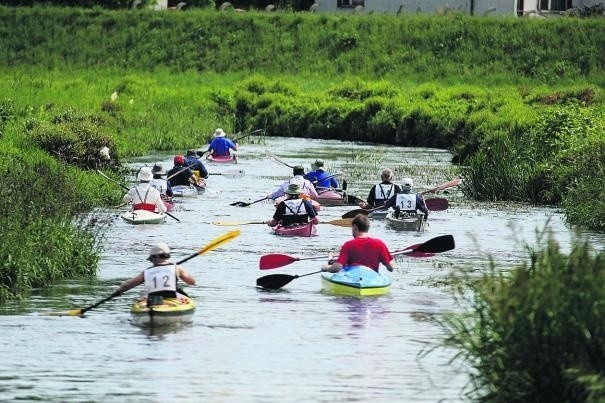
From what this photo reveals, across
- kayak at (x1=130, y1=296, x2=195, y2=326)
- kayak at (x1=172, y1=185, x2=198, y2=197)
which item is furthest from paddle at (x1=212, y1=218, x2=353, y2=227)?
kayak at (x1=130, y1=296, x2=195, y2=326)

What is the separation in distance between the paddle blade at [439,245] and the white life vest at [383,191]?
8.41 meters

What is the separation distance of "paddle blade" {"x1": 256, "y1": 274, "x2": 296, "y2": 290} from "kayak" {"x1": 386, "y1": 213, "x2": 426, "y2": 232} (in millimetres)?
7552

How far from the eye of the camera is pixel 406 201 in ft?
98.2

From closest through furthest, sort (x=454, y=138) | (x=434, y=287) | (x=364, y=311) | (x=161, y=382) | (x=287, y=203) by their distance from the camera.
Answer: (x=161, y=382) < (x=364, y=311) < (x=434, y=287) < (x=287, y=203) < (x=454, y=138)

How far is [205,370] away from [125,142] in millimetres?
29602

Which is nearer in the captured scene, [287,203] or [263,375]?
[263,375]

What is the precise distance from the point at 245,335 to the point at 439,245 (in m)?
5.25

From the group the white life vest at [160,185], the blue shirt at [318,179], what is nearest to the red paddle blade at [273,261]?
the white life vest at [160,185]

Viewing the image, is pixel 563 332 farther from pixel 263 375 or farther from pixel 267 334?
pixel 267 334

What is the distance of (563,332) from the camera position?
1237 centimetres

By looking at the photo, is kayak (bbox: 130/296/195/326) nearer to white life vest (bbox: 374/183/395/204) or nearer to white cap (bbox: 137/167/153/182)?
white cap (bbox: 137/167/153/182)

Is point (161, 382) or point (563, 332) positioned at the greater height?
point (563, 332)

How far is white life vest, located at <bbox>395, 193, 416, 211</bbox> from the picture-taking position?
29.8 meters

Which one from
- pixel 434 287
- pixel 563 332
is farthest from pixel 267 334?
pixel 563 332
